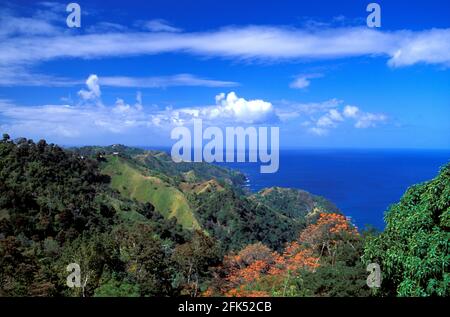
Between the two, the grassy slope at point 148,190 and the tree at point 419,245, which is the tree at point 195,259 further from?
the grassy slope at point 148,190

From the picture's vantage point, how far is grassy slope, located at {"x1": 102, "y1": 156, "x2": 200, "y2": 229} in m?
61.5

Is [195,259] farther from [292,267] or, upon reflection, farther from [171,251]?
[171,251]

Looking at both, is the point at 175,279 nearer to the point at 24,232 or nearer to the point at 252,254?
the point at 252,254

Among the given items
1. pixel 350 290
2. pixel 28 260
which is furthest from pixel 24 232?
pixel 350 290

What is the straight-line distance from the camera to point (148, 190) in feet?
217

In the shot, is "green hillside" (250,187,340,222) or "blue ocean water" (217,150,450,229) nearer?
"blue ocean water" (217,150,450,229)

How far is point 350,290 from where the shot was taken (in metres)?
9.81

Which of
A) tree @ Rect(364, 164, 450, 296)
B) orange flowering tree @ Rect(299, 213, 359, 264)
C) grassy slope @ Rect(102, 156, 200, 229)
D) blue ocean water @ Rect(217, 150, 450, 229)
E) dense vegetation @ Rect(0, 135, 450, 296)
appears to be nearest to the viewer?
tree @ Rect(364, 164, 450, 296)

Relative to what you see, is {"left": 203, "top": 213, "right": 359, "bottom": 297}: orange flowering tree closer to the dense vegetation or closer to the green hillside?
the dense vegetation

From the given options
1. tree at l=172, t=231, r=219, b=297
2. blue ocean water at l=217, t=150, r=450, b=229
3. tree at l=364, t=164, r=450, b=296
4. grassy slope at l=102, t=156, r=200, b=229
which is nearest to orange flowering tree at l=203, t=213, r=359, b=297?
tree at l=172, t=231, r=219, b=297

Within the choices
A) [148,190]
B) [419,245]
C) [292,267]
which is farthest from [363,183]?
[419,245]

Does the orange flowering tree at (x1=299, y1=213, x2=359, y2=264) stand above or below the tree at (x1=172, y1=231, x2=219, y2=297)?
above
